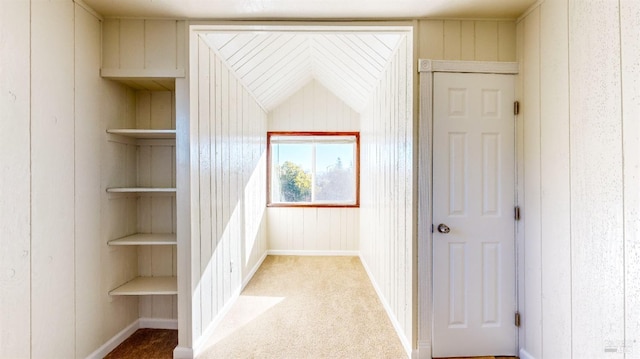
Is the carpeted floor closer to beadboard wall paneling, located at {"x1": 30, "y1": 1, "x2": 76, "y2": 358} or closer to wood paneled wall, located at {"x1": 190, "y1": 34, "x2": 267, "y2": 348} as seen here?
wood paneled wall, located at {"x1": 190, "y1": 34, "x2": 267, "y2": 348}

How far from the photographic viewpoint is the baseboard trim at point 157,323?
2.35 meters

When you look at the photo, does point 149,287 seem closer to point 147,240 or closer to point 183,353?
point 147,240

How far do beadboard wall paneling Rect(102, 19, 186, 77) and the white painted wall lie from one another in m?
2.65

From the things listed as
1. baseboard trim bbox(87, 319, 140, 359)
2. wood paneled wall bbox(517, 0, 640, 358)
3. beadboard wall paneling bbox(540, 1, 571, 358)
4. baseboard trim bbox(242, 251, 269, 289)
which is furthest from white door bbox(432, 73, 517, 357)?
baseboard trim bbox(87, 319, 140, 359)

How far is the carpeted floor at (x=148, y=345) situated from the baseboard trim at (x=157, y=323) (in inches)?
1.2

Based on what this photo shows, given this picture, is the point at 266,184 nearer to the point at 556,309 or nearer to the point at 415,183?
the point at 415,183

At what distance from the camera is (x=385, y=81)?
9.09 ft

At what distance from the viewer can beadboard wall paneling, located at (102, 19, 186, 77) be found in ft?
6.57

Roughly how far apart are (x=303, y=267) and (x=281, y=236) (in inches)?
33.4

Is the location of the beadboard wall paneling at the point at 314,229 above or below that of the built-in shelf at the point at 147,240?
below

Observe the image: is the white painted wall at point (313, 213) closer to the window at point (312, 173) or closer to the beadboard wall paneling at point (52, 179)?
the window at point (312, 173)

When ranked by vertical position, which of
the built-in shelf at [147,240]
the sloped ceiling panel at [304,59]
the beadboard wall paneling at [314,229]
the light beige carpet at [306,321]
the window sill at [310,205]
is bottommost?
the light beige carpet at [306,321]

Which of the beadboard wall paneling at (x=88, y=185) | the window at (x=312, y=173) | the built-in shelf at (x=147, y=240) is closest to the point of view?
the beadboard wall paneling at (x=88, y=185)

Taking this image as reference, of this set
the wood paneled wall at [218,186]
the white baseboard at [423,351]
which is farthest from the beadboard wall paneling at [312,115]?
the white baseboard at [423,351]
